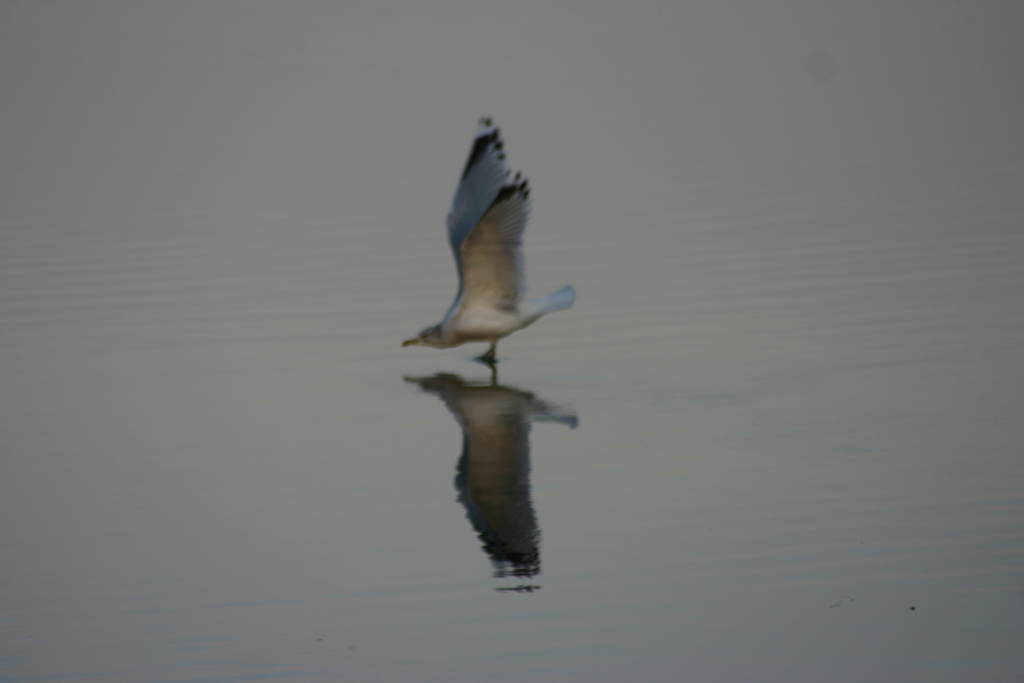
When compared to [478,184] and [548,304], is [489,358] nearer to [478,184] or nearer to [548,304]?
[548,304]

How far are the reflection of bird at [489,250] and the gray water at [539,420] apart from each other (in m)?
0.34

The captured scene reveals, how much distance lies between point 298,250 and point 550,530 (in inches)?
290

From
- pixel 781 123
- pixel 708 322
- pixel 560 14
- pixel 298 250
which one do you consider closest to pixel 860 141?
pixel 781 123

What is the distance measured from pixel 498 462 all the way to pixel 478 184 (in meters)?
1.95

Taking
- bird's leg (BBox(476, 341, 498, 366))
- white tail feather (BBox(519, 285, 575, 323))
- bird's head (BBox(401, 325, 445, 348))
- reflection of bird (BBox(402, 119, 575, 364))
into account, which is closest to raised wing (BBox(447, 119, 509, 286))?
reflection of bird (BBox(402, 119, 575, 364))

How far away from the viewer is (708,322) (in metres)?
9.67

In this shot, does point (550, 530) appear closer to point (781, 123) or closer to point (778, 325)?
point (778, 325)

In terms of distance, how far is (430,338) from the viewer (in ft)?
29.9

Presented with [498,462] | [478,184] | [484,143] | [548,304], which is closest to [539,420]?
[498,462]

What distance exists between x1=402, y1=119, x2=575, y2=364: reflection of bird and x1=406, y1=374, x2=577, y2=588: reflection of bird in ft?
1.28

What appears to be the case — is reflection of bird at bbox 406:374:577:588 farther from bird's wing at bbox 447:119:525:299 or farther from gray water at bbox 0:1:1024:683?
bird's wing at bbox 447:119:525:299

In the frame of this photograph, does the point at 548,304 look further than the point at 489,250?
Yes

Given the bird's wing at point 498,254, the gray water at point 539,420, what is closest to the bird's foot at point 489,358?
the gray water at point 539,420

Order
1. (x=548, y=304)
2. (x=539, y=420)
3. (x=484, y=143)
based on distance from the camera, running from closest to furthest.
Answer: (x=539, y=420) < (x=484, y=143) < (x=548, y=304)
